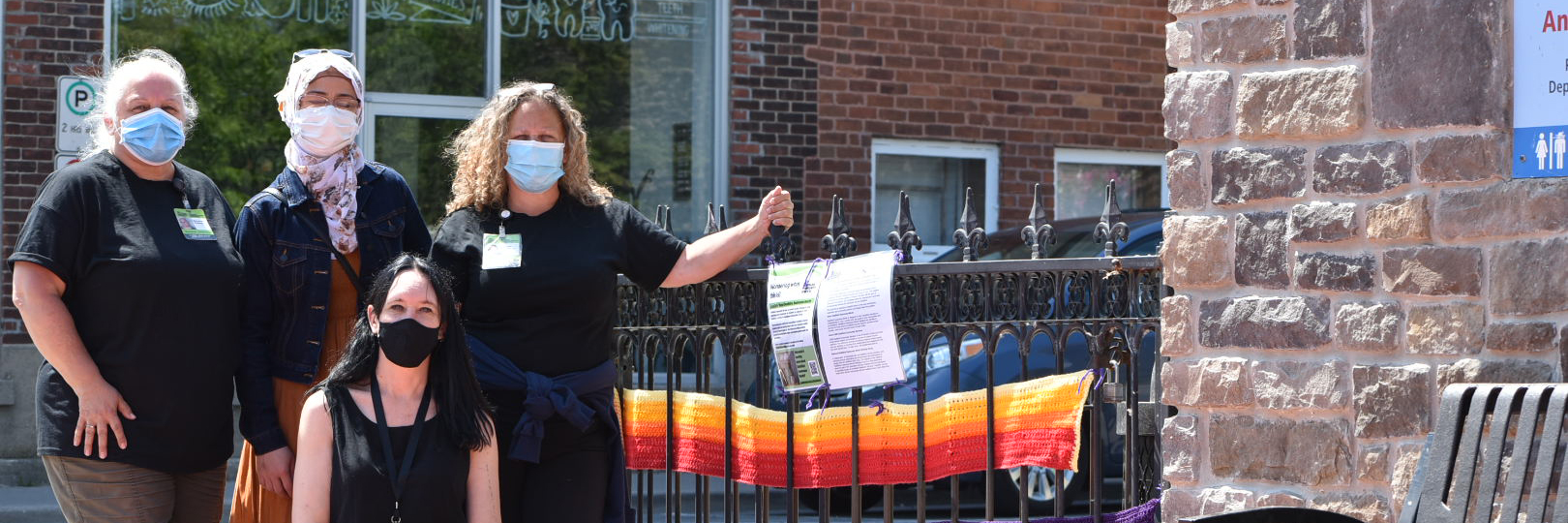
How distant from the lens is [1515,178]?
12.8ft

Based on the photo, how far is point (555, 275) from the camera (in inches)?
173

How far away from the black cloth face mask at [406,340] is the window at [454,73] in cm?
629

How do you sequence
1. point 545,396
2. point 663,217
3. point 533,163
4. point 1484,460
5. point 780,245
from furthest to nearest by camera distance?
point 663,217
point 780,245
point 533,163
point 545,396
point 1484,460

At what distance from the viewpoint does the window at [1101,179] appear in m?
12.0

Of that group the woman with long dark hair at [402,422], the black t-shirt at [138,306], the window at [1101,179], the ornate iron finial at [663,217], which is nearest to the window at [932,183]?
the window at [1101,179]

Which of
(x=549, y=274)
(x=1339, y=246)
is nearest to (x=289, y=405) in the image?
(x=549, y=274)

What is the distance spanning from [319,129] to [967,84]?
7.52m

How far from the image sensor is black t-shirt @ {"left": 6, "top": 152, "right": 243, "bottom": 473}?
165 inches

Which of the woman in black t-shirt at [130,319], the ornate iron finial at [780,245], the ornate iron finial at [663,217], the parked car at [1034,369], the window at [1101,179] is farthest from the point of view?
the window at [1101,179]

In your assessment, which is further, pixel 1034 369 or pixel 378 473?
pixel 1034 369

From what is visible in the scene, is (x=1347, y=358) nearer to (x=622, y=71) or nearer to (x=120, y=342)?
(x=120, y=342)

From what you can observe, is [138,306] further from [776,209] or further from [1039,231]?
[1039,231]

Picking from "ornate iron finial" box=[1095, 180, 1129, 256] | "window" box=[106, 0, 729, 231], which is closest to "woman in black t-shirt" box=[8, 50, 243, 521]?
"ornate iron finial" box=[1095, 180, 1129, 256]

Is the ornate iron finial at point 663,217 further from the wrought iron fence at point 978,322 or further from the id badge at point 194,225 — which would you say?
the id badge at point 194,225
